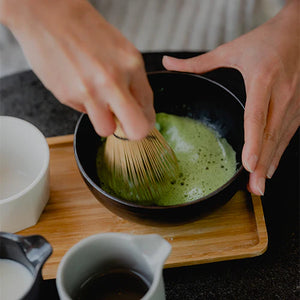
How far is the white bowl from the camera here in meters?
0.76

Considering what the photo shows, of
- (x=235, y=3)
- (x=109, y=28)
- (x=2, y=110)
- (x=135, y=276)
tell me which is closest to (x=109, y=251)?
(x=135, y=276)

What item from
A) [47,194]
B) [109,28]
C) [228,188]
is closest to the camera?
[109,28]

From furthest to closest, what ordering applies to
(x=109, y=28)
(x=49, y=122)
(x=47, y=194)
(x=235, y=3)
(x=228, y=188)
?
(x=235, y=3) < (x=49, y=122) < (x=47, y=194) < (x=228, y=188) < (x=109, y=28)

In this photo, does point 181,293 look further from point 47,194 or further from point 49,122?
point 49,122

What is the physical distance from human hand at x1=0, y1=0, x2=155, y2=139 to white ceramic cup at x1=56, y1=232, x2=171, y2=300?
13cm

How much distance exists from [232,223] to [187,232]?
8 centimetres

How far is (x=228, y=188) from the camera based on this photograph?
2.31 feet

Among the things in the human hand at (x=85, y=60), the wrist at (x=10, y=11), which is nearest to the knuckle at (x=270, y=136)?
the human hand at (x=85, y=60)

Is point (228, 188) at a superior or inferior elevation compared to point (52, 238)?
superior

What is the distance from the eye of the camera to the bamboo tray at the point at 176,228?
75cm

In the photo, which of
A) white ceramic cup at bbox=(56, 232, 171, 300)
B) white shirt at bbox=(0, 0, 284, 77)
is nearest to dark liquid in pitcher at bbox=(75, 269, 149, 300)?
white ceramic cup at bbox=(56, 232, 171, 300)

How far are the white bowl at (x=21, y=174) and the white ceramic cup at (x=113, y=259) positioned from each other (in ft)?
0.58

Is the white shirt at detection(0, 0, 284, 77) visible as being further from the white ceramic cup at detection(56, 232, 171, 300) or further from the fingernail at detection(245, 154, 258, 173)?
the white ceramic cup at detection(56, 232, 171, 300)

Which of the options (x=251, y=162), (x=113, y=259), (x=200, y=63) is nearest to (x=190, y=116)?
(x=200, y=63)
